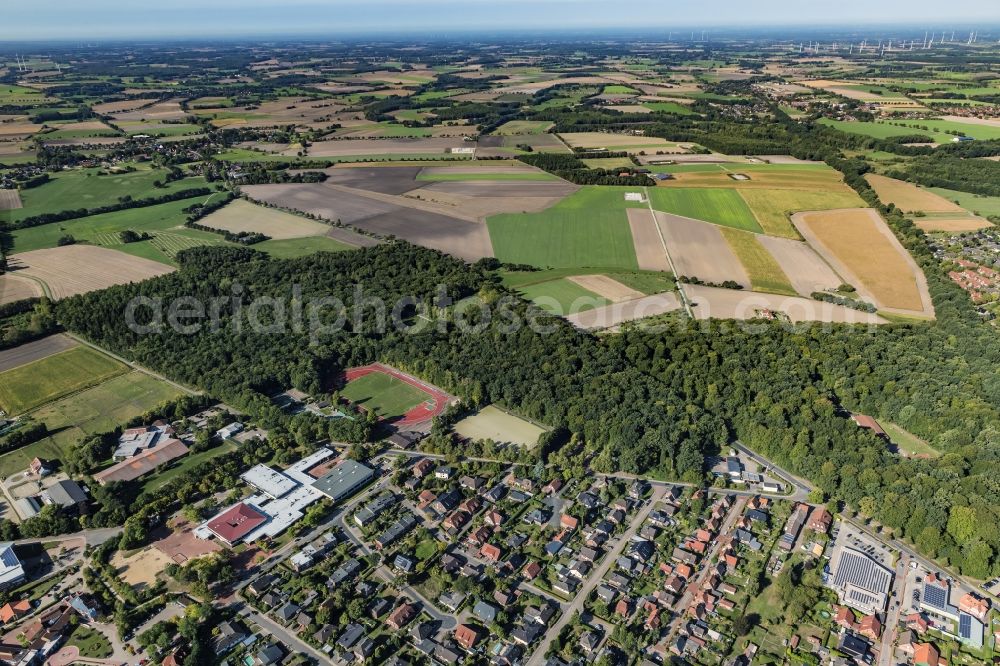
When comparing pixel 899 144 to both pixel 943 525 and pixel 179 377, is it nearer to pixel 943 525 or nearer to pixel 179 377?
pixel 943 525

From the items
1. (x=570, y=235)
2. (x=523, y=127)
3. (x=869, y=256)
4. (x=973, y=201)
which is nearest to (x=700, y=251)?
(x=570, y=235)

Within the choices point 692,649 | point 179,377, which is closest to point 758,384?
point 692,649

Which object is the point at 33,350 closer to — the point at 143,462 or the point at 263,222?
the point at 143,462

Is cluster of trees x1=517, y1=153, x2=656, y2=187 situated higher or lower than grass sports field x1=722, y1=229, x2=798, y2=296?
higher

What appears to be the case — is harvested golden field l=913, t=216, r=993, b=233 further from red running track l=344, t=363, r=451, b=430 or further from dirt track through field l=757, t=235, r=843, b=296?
red running track l=344, t=363, r=451, b=430

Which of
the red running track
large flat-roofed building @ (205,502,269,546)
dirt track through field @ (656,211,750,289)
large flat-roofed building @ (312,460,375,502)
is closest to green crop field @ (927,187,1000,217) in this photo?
dirt track through field @ (656,211,750,289)
